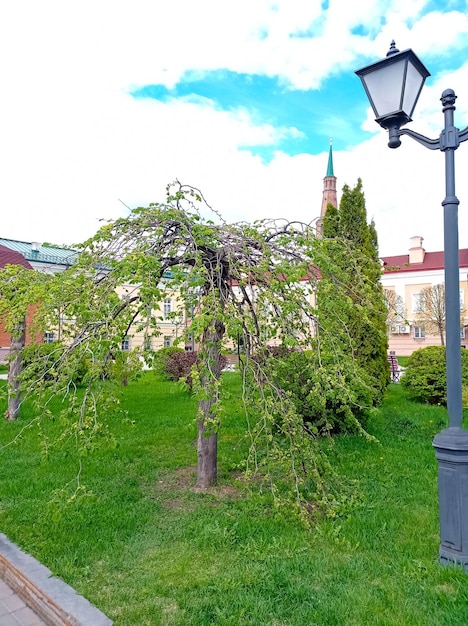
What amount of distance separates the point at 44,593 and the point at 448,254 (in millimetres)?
3372

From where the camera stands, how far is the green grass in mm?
2521

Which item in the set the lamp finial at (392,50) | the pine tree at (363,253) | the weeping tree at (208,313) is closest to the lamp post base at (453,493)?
the weeping tree at (208,313)

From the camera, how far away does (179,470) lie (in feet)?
17.1

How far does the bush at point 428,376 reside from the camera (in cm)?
896

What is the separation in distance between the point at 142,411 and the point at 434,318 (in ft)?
83.2

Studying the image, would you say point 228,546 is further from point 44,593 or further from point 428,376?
point 428,376

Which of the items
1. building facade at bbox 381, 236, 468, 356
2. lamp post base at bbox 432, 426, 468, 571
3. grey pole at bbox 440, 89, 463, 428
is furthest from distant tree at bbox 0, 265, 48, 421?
building facade at bbox 381, 236, 468, 356

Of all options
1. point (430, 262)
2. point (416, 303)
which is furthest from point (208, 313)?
point (430, 262)

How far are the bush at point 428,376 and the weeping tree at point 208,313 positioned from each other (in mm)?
5569

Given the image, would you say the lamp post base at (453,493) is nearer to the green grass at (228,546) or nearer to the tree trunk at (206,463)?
the green grass at (228,546)

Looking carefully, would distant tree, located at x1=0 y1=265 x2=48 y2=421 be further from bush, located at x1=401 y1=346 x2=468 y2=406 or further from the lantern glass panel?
bush, located at x1=401 y1=346 x2=468 y2=406

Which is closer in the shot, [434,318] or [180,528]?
[180,528]

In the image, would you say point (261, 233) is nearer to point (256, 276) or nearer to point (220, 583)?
point (256, 276)

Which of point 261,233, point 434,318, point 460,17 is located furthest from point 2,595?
point 434,318
